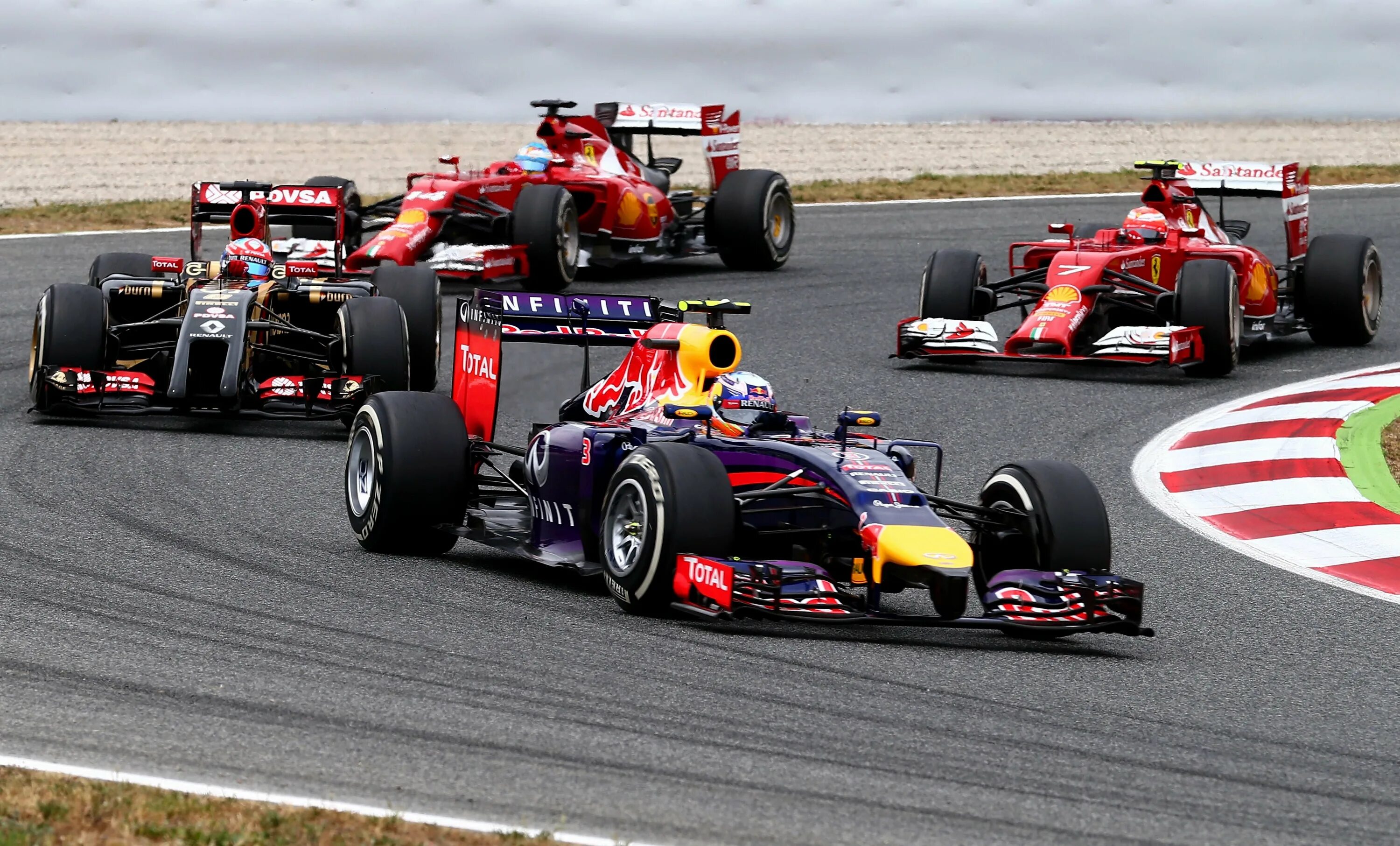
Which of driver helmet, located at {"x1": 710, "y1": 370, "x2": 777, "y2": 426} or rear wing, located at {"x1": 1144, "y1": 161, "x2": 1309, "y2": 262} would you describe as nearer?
driver helmet, located at {"x1": 710, "y1": 370, "x2": 777, "y2": 426}

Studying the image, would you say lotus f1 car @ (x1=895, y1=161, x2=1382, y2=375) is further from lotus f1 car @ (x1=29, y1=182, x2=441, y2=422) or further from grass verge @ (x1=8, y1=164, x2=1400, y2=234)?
grass verge @ (x1=8, y1=164, x2=1400, y2=234)

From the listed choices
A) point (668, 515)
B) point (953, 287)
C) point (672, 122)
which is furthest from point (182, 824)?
point (672, 122)

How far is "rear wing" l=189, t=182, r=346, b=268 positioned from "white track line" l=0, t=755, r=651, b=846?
979 centimetres

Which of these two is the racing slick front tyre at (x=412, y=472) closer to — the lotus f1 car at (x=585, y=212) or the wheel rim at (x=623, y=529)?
the wheel rim at (x=623, y=529)

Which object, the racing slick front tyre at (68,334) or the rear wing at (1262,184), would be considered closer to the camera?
the racing slick front tyre at (68,334)

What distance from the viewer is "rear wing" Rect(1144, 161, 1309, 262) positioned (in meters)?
17.6

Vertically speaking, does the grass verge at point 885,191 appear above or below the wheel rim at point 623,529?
above

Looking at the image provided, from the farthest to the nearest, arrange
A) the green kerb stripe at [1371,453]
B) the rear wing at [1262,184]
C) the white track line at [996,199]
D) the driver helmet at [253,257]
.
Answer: the white track line at [996,199], the rear wing at [1262,184], the driver helmet at [253,257], the green kerb stripe at [1371,453]

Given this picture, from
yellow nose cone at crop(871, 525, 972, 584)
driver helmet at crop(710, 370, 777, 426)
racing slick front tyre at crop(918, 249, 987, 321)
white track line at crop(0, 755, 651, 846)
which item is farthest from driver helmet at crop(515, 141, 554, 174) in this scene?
white track line at crop(0, 755, 651, 846)

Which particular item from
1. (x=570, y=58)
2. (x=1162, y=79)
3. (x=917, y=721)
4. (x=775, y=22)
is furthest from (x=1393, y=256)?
(x=917, y=721)

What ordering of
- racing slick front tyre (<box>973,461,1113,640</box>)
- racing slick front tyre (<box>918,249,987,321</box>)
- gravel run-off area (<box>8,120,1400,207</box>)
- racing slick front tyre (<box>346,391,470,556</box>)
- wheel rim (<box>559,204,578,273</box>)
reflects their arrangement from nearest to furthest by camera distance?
racing slick front tyre (<box>973,461,1113,640</box>) < racing slick front tyre (<box>346,391,470,556</box>) < racing slick front tyre (<box>918,249,987,321</box>) < wheel rim (<box>559,204,578,273</box>) < gravel run-off area (<box>8,120,1400,207</box>)

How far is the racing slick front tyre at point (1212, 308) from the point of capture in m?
16.2

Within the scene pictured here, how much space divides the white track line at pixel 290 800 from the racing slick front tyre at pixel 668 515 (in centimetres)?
248

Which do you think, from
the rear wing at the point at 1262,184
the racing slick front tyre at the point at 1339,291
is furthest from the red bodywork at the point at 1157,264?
the racing slick front tyre at the point at 1339,291
